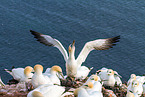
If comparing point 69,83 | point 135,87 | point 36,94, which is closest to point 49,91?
point 36,94

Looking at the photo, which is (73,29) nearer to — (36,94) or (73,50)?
(73,50)

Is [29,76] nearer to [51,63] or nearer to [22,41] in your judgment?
[51,63]

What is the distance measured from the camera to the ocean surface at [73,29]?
3203 cm

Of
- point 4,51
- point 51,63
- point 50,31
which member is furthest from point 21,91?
point 50,31

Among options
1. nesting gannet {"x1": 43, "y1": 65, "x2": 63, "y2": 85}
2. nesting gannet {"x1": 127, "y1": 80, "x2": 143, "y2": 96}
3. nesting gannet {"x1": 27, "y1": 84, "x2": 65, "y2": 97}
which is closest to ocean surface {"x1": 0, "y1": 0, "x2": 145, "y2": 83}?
nesting gannet {"x1": 127, "y1": 80, "x2": 143, "y2": 96}

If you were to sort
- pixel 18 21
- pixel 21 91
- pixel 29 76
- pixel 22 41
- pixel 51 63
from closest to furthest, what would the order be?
pixel 21 91 → pixel 29 76 → pixel 51 63 → pixel 22 41 → pixel 18 21

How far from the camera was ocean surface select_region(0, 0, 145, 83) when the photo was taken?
105ft

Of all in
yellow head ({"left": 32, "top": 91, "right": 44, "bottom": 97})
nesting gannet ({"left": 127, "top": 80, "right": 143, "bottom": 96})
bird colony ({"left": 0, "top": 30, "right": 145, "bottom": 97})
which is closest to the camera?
yellow head ({"left": 32, "top": 91, "right": 44, "bottom": 97})

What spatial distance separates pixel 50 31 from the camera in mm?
35531

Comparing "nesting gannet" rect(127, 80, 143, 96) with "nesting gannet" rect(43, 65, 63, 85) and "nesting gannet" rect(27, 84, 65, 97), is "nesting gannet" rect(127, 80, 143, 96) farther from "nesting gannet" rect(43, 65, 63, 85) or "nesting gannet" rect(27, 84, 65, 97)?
"nesting gannet" rect(27, 84, 65, 97)

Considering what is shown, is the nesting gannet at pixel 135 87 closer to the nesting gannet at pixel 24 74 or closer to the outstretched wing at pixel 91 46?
the outstretched wing at pixel 91 46

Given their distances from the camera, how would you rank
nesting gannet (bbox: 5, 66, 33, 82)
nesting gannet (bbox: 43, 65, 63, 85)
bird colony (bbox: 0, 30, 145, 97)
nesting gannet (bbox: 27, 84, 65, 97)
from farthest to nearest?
nesting gannet (bbox: 5, 66, 33, 82)
nesting gannet (bbox: 43, 65, 63, 85)
bird colony (bbox: 0, 30, 145, 97)
nesting gannet (bbox: 27, 84, 65, 97)

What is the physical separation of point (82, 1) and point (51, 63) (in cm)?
1249

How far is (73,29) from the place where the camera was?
3628 centimetres
